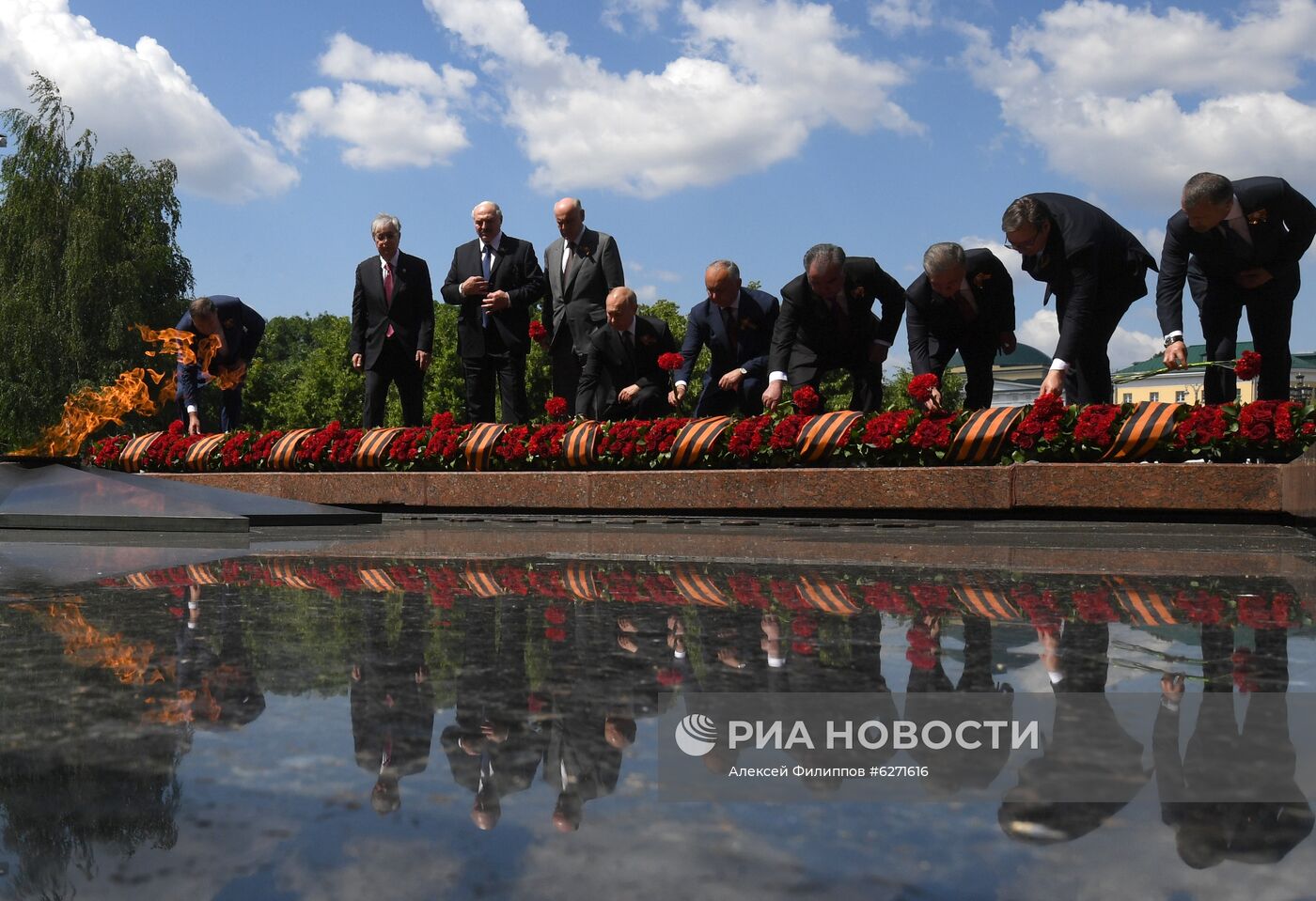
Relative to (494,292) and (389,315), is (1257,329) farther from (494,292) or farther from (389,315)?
(389,315)

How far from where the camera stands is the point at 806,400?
350 inches

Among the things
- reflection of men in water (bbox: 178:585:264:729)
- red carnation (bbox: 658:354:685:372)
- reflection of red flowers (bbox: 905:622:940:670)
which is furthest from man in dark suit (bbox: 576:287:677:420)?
reflection of red flowers (bbox: 905:622:940:670)

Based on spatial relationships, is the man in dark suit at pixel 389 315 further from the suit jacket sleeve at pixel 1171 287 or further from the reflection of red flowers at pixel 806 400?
the suit jacket sleeve at pixel 1171 287

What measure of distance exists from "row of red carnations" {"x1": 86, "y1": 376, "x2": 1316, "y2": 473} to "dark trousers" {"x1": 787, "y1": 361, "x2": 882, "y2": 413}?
414mm

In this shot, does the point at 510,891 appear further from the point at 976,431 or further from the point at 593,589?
the point at 976,431

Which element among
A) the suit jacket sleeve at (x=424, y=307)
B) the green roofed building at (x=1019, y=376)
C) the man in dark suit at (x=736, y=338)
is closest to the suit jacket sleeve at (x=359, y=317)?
the suit jacket sleeve at (x=424, y=307)

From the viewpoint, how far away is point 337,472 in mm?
11547

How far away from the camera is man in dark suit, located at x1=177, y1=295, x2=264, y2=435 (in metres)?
12.5

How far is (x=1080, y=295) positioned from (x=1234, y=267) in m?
1.12

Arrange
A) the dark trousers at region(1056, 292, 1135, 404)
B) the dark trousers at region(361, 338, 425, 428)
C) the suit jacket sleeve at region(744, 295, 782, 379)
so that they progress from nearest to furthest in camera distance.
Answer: the dark trousers at region(1056, 292, 1135, 404) < the suit jacket sleeve at region(744, 295, 782, 379) < the dark trousers at region(361, 338, 425, 428)

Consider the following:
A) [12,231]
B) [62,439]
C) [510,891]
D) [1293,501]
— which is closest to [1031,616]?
[510,891]

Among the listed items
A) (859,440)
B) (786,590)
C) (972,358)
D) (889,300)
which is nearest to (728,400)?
(889,300)

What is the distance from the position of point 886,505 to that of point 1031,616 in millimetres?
5420

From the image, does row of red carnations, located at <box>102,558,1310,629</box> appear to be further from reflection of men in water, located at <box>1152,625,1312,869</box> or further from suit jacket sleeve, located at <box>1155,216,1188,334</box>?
suit jacket sleeve, located at <box>1155,216,1188,334</box>
